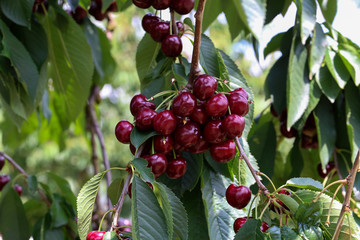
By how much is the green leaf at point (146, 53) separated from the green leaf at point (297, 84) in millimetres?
295

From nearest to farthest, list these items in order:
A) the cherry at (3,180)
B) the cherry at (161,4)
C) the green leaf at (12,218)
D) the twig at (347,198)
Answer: the twig at (347,198)
the cherry at (161,4)
the green leaf at (12,218)
the cherry at (3,180)

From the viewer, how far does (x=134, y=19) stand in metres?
7.89

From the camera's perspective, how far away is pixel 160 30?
88cm

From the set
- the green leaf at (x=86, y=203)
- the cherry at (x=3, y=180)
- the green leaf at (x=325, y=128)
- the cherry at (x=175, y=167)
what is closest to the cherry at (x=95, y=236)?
the green leaf at (x=86, y=203)

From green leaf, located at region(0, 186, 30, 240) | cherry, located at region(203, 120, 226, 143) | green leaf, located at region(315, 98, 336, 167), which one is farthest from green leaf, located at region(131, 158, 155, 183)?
green leaf, located at region(0, 186, 30, 240)

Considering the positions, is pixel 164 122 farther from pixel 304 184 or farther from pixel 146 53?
pixel 146 53

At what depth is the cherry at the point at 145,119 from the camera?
687 mm

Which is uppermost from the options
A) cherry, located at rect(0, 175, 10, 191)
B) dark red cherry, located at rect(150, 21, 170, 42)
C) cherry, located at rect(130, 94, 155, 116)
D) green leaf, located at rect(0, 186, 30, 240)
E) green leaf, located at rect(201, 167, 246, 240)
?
dark red cherry, located at rect(150, 21, 170, 42)

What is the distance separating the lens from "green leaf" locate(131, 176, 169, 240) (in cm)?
57

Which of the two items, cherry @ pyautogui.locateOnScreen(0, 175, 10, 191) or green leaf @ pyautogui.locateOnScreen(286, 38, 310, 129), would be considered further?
cherry @ pyautogui.locateOnScreen(0, 175, 10, 191)

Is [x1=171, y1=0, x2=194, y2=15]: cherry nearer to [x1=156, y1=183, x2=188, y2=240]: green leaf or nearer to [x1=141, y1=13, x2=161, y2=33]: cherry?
[x1=141, y1=13, x2=161, y2=33]: cherry

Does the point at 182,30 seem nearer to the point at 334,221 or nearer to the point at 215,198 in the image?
the point at 215,198

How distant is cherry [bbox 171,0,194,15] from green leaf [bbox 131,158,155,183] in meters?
0.34

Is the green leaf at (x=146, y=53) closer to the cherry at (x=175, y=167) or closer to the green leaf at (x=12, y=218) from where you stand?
the cherry at (x=175, y=167)
